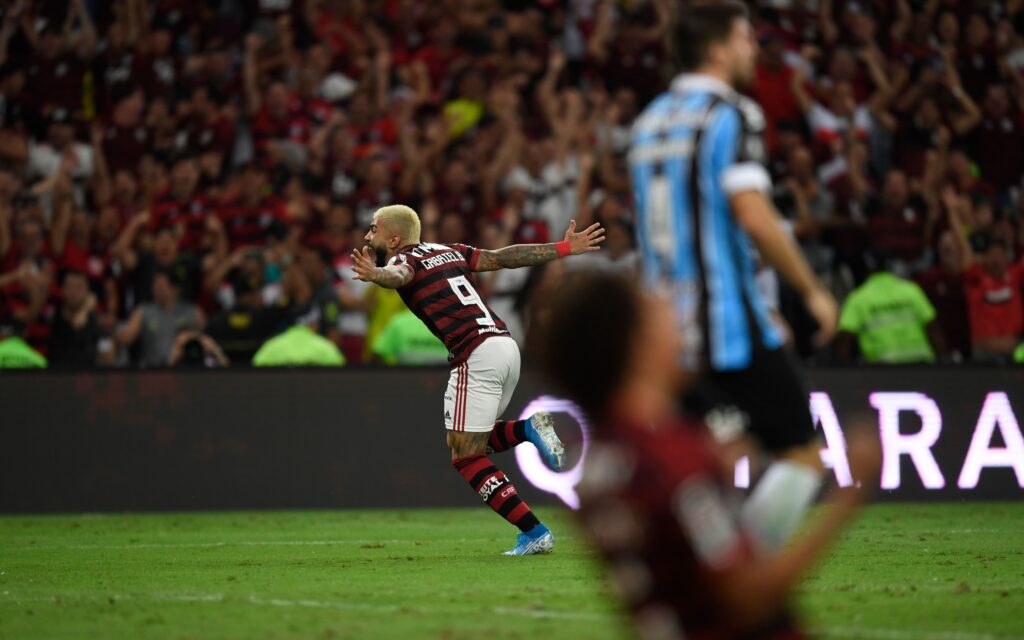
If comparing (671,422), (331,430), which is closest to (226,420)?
(331,430)

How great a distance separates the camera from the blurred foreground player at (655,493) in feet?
10.9

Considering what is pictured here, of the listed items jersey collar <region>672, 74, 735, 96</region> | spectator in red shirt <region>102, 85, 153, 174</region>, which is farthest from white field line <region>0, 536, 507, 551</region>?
spectator in red shirt <region>102, 85, 153, 174</region>

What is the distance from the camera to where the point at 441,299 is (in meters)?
9.77

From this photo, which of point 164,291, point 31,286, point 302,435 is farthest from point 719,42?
point 31,286

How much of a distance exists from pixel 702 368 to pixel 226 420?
9.18m

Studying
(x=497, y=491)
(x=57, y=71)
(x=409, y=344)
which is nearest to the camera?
(x=497, y=491)

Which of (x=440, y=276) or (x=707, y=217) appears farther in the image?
(x=440, y=276)

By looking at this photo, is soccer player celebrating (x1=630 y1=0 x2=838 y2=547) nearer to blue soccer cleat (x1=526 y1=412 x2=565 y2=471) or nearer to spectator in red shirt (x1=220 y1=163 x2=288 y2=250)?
blue soccer cleat (x1=526 y1=412 x2=565 y2=471)

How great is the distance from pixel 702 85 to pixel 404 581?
3855mm

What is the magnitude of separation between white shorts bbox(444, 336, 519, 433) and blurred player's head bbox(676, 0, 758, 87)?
4377 millimetres

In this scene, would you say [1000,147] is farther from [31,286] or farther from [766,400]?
[766,400]

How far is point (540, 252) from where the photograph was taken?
380 inches

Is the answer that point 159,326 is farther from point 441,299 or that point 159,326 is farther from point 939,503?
point 939,503

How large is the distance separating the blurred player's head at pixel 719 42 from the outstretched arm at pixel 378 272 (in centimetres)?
350
